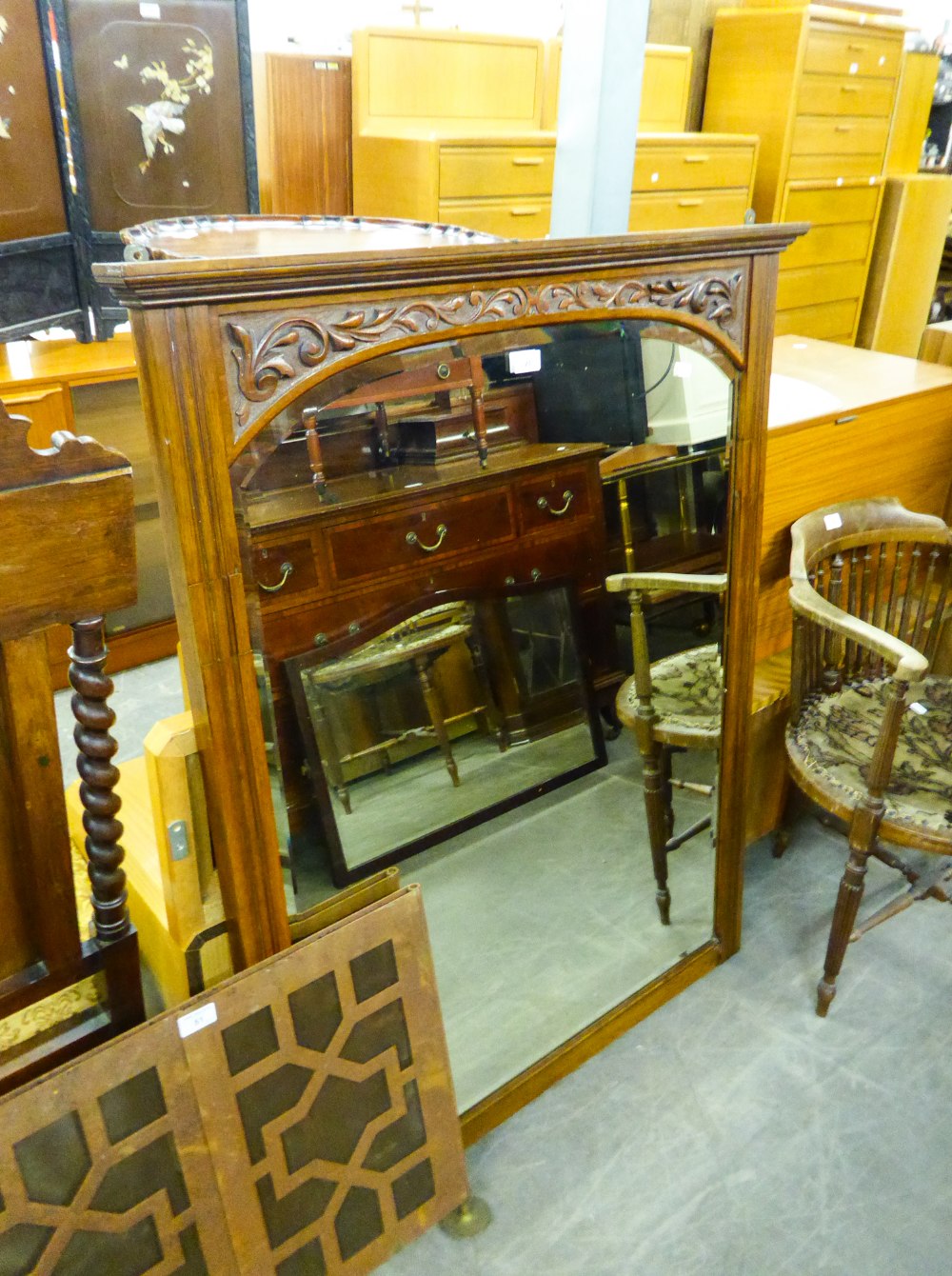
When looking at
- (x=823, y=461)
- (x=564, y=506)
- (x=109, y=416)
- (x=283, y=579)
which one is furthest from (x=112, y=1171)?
(x=109, y=416)

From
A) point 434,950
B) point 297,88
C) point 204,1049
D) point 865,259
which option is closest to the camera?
point 204,1049

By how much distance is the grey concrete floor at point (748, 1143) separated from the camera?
60.2 inches

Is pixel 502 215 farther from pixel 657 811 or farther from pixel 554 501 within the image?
pixel 657 811

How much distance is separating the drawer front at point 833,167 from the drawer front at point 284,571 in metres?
3.19

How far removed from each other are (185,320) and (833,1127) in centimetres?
168

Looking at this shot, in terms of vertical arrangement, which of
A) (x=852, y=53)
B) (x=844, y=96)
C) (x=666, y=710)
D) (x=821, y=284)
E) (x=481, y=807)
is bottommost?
(x=481, y=807)

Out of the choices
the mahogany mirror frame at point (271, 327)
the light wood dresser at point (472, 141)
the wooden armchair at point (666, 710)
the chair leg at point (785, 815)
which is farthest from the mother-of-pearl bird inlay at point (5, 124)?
the chair leg at point (785, 815)

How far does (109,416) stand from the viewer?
304 centimetres

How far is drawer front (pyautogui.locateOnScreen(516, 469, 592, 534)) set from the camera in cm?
166

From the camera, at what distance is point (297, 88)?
298 cm

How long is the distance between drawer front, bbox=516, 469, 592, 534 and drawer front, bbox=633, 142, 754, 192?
6.47 feet

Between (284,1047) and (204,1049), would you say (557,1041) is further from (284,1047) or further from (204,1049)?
(204,1049)

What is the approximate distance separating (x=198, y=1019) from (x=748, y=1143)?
1.03 m

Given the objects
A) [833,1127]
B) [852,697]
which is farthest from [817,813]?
[833,1127]
